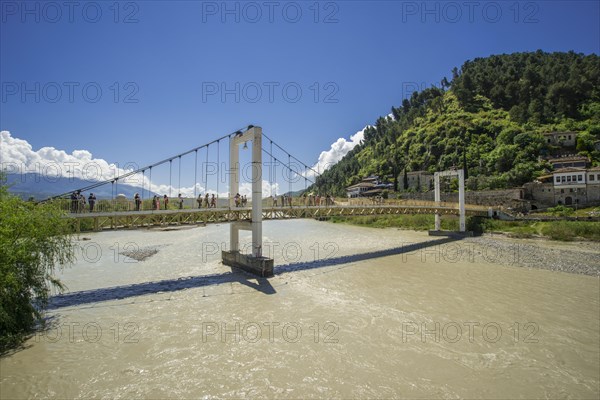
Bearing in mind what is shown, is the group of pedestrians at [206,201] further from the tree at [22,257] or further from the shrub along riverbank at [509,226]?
the shrub along riverbank at [509,226]

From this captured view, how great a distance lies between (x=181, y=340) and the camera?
346 inches

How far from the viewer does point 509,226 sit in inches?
1358

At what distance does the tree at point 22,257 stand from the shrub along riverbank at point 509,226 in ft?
121

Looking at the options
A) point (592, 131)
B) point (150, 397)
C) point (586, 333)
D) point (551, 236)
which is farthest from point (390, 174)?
point (150, 397)

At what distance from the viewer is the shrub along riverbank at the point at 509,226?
27797 millimetres

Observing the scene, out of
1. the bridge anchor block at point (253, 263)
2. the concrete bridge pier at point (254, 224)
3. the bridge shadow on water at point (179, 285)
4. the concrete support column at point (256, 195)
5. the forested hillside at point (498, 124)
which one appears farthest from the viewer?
the forested hillside at point (498, 124)

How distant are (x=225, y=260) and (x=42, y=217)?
11509 mm

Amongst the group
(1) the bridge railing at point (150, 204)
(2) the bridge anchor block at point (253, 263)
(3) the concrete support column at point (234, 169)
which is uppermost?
(3) the concrete support column at point (234, 169)

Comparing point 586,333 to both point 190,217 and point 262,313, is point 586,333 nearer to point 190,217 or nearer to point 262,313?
point 262,313

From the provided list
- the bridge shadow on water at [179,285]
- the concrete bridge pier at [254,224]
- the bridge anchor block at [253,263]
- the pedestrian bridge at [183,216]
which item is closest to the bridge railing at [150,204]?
the pedestrian bridge at [183,216]

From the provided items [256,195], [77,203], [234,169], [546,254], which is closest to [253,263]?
[256,195]

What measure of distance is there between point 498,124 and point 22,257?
272 feet

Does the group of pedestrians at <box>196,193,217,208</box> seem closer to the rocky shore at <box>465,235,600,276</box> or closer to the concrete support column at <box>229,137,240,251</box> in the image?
the concrete support column at <box>229,137,240,251</box>

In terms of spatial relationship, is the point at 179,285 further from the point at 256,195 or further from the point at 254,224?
the point at 256,195
